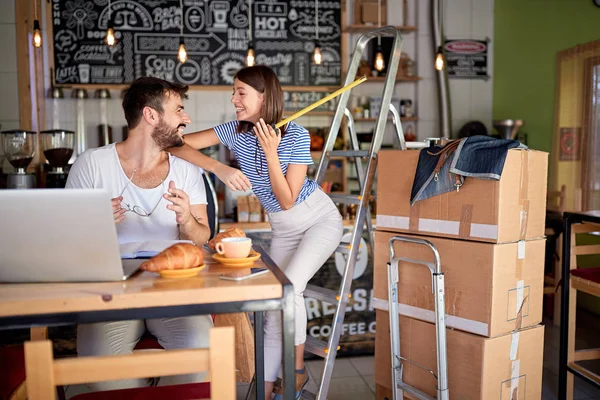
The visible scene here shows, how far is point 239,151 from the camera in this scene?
2.40 m

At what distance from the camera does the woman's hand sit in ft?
6.42

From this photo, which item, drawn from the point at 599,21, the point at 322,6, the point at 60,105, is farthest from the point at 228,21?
the point at 599,21

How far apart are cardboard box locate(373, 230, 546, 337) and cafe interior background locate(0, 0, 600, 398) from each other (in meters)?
1.91

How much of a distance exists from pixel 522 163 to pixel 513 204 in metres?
0.17

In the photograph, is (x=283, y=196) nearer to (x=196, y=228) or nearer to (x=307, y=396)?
(x=196, y=228)

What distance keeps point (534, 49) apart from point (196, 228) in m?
4.50

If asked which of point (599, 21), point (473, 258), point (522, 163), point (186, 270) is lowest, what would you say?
point (473, 258)

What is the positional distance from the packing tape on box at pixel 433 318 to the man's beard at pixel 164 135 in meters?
1.15

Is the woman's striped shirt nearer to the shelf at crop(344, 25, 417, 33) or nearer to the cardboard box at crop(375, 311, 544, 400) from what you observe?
the cardboard box at crop(375, 311, 544, 400)

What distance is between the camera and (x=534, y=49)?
5273 mm

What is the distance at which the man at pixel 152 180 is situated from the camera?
1.85 m

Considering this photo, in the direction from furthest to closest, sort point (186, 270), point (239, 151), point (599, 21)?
point (599, 21) → point (239, 151) → point (186, 270)

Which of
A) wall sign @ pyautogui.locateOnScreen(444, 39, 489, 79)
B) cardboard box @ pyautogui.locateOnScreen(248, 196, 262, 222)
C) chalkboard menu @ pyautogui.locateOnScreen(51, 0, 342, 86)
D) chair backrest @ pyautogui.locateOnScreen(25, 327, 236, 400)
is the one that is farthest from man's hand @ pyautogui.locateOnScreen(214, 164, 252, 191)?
wall sign @ pyautogui.locateOnScreen(444, 39, 489, 79)

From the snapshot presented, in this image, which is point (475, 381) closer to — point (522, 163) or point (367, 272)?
point (522, 163)
